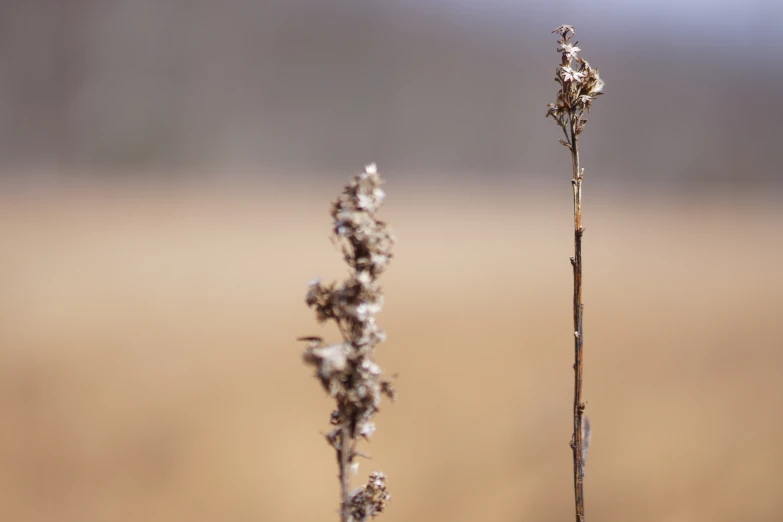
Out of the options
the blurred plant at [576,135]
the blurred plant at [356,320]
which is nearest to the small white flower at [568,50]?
the blurred plant at [576,135]

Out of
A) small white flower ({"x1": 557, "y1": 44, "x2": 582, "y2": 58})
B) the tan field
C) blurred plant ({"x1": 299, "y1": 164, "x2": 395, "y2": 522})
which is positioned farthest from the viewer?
the tan field

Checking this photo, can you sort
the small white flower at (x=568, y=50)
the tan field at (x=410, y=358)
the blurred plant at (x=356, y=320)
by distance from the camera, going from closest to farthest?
the blurred plant at (x=356, y=320)
the small white flower at (x=568, y=50)
the tan field at (x=410, y=358)

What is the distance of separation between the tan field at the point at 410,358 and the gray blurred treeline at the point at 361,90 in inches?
3.0

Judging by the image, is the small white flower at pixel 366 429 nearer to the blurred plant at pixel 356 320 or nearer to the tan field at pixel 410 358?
the blurred plant at pixel 356 320

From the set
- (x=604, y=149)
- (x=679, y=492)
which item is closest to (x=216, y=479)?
(x=679, y=492)

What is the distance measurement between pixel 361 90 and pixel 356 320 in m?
0.82

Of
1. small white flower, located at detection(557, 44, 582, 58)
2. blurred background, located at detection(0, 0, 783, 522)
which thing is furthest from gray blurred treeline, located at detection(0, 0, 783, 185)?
small white flower, located at detection(557, 44, 582, 58)

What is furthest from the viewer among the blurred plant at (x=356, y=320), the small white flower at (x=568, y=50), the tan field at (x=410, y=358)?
the tan field at (x=410, y=358)

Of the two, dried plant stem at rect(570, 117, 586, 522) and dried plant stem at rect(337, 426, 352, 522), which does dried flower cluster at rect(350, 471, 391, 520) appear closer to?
dried plant stem at rect(337, 426, 352, 522)

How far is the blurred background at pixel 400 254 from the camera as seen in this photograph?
85 cm

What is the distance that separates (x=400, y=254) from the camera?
3.45ft

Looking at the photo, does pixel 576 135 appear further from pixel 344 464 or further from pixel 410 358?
pixel 410 358

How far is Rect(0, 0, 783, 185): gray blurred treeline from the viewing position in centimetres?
85

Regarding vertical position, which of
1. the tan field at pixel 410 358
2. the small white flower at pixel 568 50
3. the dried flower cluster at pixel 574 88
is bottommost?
the tan field at pixel 410 358
